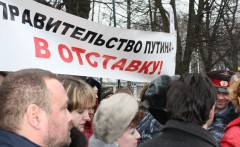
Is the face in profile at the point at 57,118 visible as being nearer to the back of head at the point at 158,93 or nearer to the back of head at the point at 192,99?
the back of head at the point at 192,99

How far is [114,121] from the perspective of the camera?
2939mm

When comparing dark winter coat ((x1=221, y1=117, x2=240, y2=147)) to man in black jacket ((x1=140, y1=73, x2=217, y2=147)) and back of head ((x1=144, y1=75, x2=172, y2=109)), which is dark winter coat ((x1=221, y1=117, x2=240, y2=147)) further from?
man in black jacket ((x1=140, y1=73, x2=217, y2=147))

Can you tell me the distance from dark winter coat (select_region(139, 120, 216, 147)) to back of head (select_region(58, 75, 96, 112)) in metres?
0.74

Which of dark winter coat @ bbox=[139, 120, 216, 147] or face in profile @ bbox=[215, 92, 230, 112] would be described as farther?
face in profile @ bbox=[215, 92, 230, 112]

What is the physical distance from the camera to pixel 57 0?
8.75 meters

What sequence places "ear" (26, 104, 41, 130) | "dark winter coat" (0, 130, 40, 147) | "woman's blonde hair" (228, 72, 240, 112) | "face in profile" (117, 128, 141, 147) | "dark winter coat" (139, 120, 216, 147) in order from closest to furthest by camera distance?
"dark winter coat" (0, 130, 40, 147) < "ear" (26, 104, 41, 130) < "dark winter coat" (139, 120, 216, 147) < "face in profile" (117, 128, 141, 147) < "woman's blonde hair" (228, 72, 240, 112)

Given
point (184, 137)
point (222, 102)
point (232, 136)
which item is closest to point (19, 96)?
point (184, 137)

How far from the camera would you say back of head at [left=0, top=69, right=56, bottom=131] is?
5.87 ft

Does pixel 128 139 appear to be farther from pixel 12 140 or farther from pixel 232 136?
pixel 12 140

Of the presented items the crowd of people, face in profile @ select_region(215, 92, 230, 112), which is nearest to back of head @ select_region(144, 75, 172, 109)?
the crowd of people

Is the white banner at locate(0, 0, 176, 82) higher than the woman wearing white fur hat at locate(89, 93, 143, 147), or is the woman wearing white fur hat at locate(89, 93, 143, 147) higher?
the white banner at locate(0, 0, 176, 82)

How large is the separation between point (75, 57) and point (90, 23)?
0.38 m

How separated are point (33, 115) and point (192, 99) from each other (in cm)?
97

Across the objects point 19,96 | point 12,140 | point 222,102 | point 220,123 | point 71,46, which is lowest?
point 220,123
